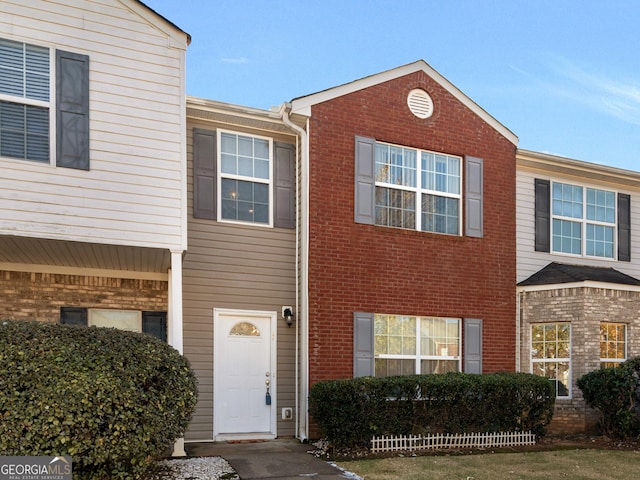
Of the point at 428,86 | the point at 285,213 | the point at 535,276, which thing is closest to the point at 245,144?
the point at 285,213

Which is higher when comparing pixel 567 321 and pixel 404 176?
pixel 404 176

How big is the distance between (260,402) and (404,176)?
4.56m

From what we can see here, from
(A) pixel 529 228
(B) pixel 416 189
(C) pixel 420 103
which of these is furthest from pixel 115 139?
(A) pixel 529 228

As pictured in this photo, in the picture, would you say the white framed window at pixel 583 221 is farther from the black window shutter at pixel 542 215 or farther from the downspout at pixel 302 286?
the downspout at pixel 302 286

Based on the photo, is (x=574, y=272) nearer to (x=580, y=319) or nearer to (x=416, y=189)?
(x=580, y=319)

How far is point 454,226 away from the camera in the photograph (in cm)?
1119

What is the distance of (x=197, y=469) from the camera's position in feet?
24.6

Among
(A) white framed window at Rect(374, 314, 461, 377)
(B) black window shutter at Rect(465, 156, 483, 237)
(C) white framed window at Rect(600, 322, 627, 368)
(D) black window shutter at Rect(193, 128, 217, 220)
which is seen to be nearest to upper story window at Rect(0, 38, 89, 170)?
(D) black window shutter at Rect(193, 128, 217, 220)

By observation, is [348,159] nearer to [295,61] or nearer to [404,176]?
[404,176]

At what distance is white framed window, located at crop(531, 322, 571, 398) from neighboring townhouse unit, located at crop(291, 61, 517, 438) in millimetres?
644

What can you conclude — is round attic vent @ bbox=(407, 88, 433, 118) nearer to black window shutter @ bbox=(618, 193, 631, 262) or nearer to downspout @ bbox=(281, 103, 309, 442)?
downspout @ bbox=(281, 103, 309, 442)

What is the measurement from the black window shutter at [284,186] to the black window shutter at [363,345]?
1938mm

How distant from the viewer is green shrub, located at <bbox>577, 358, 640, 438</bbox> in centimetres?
1016

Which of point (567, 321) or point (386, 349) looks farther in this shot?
point (567, 321)
